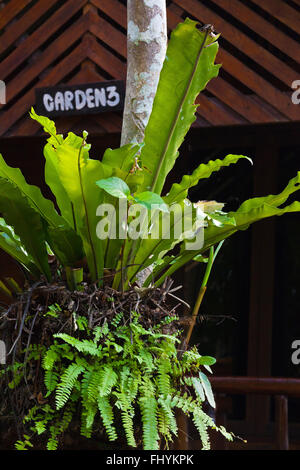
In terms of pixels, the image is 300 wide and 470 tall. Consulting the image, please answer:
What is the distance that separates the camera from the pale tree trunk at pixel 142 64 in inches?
70.8

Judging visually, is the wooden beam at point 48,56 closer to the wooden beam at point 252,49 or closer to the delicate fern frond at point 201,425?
the wooden beam at point 252,49

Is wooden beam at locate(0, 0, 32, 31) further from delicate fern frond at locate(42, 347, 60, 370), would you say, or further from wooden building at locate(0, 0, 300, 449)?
delicate fern frond at locate(42, 347, 60, 370)

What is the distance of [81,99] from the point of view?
443 cm

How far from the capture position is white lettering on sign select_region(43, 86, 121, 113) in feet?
14.3

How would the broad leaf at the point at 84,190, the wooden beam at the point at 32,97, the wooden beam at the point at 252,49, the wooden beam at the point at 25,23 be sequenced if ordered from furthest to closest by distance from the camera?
the wooden beam at the point at 25,23 → the wooden beam at the point at 32,97 → the wooden beam at the point at 252,49 → the broad leaf at the point at 84,190

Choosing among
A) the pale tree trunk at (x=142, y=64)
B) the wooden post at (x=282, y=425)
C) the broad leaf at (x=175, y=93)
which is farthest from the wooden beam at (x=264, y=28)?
the broad leaf at (x=175, y=93)

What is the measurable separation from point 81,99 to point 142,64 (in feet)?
8.71

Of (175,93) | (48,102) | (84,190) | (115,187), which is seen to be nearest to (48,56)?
(48,102)

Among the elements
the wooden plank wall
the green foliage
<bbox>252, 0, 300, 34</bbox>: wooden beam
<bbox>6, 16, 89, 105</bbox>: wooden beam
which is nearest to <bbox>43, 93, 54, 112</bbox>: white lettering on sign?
the wooden plank wall

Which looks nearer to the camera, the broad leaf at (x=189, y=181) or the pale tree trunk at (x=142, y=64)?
the broad leaf at (x=189, y=181)

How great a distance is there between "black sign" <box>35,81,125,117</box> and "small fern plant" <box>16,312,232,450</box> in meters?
3.14

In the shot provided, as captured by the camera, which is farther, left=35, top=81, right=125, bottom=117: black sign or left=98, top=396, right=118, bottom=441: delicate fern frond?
left=35, top=81, right=125, bottom=117: black sign

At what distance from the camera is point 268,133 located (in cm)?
564

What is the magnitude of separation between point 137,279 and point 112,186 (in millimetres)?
417
